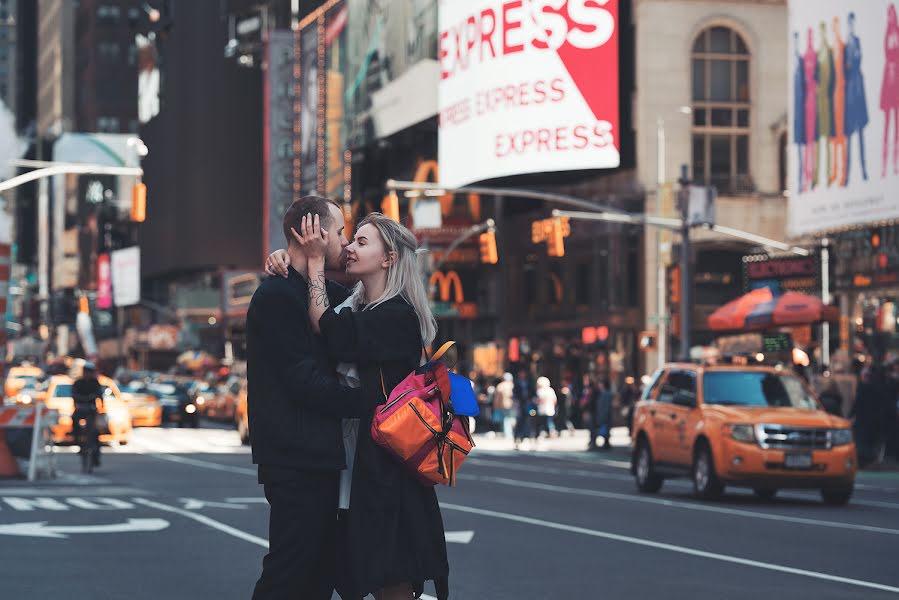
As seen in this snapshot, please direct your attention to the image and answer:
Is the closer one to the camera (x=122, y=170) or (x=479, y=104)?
(x=122, y=170)

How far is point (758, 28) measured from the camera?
65562 millimetres

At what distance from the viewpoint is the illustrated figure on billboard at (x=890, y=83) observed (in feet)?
132

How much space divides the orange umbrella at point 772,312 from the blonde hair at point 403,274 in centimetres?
3112

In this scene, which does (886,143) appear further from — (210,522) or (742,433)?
(210,522)

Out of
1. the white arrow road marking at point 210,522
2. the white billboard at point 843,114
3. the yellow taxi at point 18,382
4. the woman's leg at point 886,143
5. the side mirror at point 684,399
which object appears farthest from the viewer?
the yellow taxi at point 18,382

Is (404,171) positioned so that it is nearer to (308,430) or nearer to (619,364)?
(619,364)

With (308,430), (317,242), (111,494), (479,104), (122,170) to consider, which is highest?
(479,104)

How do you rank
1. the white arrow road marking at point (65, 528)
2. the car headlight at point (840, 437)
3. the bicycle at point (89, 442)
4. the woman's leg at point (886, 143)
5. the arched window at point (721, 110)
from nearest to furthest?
the white arrow road marking at point (65, 528) → the car headlight at point (840, 437) → the bicycle at point (89, 442) → the woman's leg at point (886, 143) → the arched window at point (721, 110)

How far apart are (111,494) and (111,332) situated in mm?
154939

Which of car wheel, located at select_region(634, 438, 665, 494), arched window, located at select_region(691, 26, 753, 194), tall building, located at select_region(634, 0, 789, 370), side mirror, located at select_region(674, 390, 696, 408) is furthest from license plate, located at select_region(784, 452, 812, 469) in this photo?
arched window, located at select_region(691, 26, 753, 194)

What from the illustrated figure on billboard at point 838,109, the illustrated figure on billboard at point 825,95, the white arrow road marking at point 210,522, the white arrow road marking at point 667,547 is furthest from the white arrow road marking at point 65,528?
the illustrated figure on billboard at point 825,95

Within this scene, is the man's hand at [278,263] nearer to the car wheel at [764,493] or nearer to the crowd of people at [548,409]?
the car wheel at [764,493]

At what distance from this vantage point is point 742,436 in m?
24.3

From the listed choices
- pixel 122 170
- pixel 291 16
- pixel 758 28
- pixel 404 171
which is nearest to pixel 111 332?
pixel 291 16
